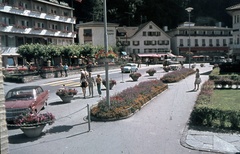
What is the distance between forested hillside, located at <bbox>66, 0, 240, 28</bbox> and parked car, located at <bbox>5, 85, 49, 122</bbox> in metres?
71.5

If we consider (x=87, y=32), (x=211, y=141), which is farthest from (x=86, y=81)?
(x=87, y=32)

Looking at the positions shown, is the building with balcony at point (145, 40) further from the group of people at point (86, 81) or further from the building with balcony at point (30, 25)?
the group of people at point (86, 81)

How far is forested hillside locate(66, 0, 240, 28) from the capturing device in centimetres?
8962

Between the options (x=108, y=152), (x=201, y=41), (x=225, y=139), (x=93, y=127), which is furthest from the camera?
(x=201, y=41)

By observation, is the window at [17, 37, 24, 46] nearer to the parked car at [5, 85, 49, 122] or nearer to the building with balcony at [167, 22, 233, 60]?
the parked car at [5, 85, 49, 122]

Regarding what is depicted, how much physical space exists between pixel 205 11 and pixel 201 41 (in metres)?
23.1

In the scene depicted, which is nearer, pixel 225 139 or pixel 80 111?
pixel 225 139

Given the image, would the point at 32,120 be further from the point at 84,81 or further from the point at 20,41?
the point at 20,41

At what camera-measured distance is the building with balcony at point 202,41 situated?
8875 cm

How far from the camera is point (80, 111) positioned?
1642 centimetres

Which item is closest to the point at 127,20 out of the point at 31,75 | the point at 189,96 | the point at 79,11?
the point at 79,11

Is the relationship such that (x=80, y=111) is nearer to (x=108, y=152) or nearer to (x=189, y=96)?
(x=108, y=152)

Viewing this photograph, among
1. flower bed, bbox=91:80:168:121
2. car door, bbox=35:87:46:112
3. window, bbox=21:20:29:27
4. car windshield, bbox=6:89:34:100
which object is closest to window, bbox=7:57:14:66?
window, bbox=21:20:29:27

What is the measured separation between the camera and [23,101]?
48.2ft
